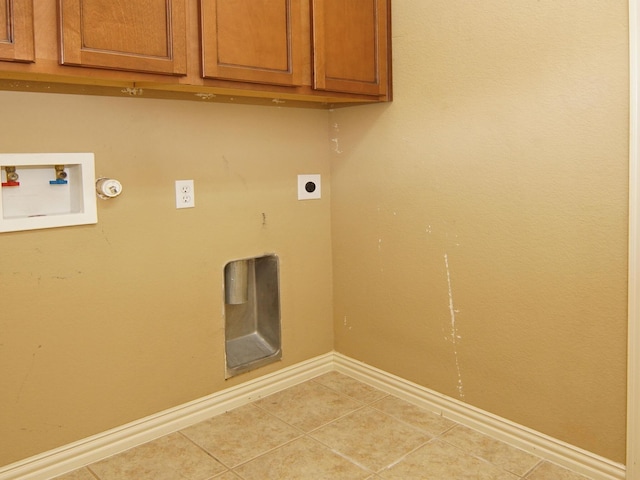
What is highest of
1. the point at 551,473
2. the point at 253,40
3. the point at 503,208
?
the point at 253,40

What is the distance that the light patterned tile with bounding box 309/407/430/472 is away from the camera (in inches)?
84.7

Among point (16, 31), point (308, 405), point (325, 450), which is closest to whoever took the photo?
point (16, 31)

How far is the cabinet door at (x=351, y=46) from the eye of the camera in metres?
2.20

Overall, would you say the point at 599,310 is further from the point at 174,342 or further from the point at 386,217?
the point at 174,342

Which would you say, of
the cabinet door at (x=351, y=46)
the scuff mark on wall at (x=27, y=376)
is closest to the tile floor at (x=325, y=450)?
the scuff mark on wall at (x=27, y=376)

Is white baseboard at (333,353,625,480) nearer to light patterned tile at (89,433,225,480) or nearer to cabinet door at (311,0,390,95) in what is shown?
light patterned tile at (89,433,225,480)

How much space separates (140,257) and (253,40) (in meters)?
0.95

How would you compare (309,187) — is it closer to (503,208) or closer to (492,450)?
(503,208)

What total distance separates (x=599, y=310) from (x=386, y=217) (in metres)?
1.02

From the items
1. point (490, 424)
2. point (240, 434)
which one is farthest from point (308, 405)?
point (490, 424)

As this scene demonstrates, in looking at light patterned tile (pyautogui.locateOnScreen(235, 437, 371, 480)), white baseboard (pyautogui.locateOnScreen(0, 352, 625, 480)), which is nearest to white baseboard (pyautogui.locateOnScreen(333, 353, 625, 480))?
white baseboard (pyautogui.locateOnScreen(0, 352, 625, 480))

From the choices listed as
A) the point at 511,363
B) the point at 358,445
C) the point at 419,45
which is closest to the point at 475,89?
the point at 419,45

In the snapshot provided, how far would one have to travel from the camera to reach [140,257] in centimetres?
223

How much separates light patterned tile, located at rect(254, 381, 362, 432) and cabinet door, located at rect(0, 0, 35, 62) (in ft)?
5.69
